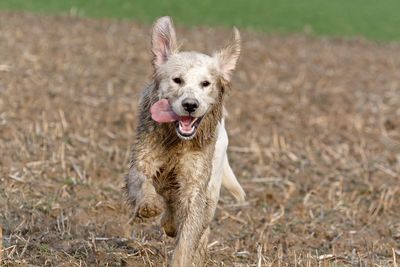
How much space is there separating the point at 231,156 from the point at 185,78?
5.56 meters

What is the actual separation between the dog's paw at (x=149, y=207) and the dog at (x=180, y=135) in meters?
0.01

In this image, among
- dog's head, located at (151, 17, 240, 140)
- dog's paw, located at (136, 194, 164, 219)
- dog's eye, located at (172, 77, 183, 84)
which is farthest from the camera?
dog's eye, located at (172, 77, 183, 84)

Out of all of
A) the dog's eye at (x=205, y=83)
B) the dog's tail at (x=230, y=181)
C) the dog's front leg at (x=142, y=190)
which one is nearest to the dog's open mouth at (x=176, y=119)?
the dog's eye at (x=205, y=83)

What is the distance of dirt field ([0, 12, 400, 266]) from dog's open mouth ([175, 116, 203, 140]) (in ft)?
3.60

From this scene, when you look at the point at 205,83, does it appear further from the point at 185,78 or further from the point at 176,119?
A: the point at 176,119

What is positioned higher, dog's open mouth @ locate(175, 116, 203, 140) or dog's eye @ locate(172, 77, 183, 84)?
dog's eye @ locate(172, 77, 183, 84)

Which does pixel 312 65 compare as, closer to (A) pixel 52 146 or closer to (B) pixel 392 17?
(A) pixel 52 146

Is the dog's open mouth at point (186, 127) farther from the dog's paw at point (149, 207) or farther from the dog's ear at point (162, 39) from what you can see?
the dog's ear at point (162, 39)

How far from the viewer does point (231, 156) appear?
11.5m

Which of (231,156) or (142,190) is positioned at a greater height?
(142,190)

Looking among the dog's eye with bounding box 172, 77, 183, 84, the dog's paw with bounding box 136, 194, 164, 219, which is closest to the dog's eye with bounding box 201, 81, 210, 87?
the dog's eye with bounding box 172, 77, 183, 84

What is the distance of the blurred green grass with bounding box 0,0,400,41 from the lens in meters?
28.0

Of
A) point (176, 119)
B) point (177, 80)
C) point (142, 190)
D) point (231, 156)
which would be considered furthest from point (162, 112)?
point (231, 156)

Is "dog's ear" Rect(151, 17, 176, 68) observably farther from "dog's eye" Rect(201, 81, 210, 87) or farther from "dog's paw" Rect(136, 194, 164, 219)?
"dog's paw" Rect(136, 194, 164, 219)
